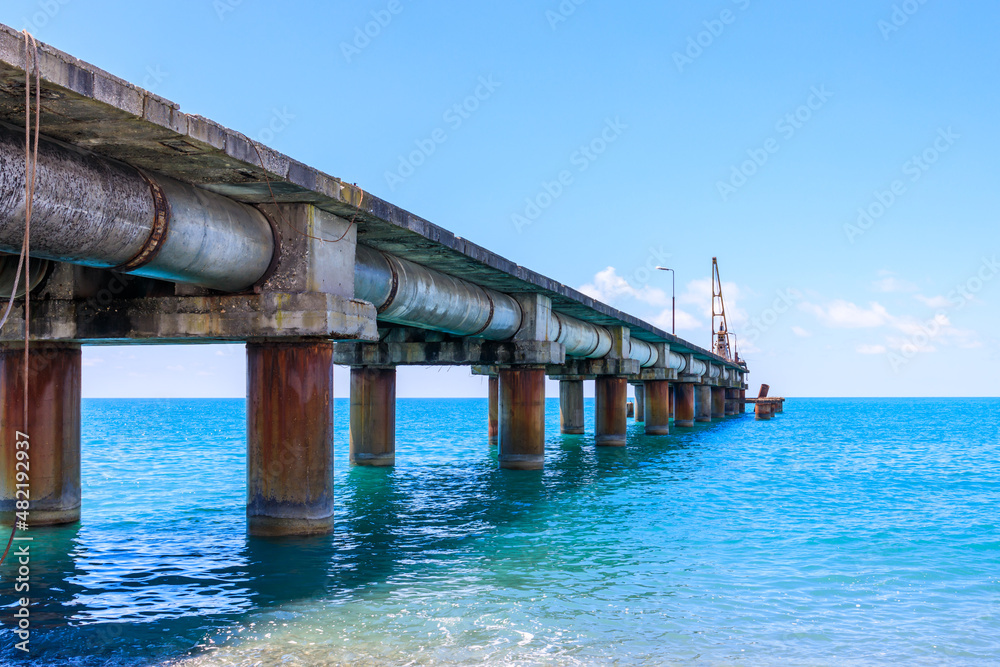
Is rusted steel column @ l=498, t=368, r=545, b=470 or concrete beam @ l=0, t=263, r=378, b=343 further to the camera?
rusted steel column @ l=498, t=368, r=545, b=470

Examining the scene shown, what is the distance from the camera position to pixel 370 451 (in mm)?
27047

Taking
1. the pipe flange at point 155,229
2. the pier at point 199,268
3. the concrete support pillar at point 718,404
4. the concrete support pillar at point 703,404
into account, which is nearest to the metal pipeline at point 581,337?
the pier at point 199,268

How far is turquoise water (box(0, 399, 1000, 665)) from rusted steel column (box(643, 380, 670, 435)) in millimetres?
21675

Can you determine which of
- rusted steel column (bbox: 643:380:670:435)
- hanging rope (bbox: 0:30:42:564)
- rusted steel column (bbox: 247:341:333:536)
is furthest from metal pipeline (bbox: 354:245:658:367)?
rusted steel column (bbox: 643:380:670:435)

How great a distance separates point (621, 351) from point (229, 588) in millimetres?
24348

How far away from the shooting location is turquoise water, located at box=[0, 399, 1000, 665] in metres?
8.89

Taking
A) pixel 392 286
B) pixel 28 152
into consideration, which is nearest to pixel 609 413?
pixel 392 286

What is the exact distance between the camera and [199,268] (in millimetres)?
10828

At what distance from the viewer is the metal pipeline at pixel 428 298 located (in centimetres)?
1510

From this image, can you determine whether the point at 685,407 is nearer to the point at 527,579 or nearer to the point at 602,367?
Result: the point at 602,367

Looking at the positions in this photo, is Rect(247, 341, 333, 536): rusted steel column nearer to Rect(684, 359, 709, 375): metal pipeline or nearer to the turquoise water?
the turquoise water

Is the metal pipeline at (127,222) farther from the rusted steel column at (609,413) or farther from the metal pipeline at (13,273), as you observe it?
the rusted steel column at (609,413)

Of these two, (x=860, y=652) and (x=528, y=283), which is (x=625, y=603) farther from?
(x=528, y=283)

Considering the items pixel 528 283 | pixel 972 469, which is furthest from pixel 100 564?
pixel 972 469
